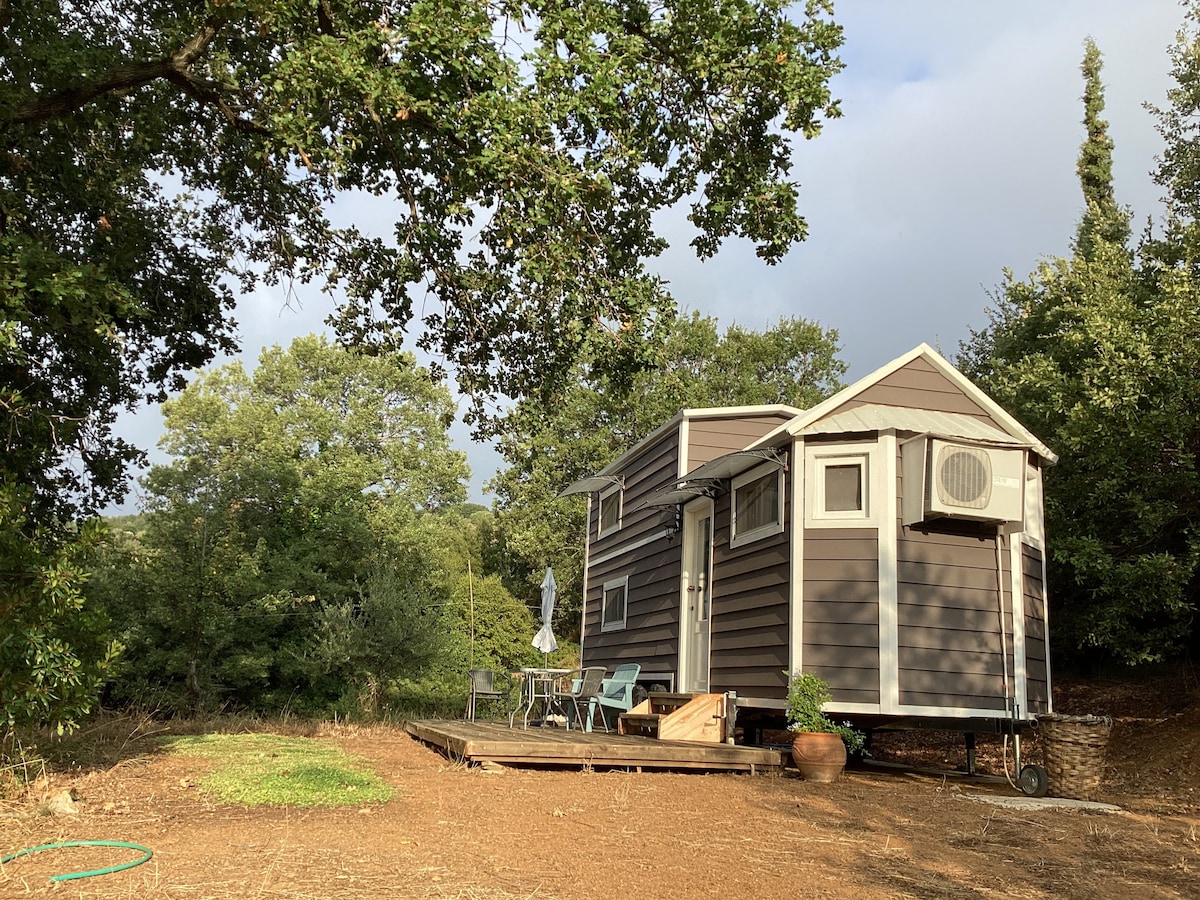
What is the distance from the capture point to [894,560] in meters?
8.64

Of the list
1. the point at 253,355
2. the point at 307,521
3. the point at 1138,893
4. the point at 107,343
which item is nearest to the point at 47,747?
the point at 107,343

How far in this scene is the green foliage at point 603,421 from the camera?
26.7 metres

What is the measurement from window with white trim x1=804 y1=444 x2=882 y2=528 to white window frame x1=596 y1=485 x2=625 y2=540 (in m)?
5.60

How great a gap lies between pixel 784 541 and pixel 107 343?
6714 mm

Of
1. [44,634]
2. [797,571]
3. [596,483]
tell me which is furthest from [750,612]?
[44,634]

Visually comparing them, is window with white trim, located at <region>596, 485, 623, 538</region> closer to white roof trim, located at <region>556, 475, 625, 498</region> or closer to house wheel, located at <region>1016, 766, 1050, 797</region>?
white roof trim, located at <region>556, 475, 625, 498</region>

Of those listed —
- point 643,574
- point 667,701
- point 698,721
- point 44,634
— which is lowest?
point 698,721

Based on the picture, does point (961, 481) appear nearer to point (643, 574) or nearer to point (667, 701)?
point (667, 701)

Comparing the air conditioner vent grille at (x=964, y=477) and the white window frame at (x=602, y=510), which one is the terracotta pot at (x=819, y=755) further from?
the white window frame at (x=602, y=510)

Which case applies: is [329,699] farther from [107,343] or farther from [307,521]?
A: [107,343]

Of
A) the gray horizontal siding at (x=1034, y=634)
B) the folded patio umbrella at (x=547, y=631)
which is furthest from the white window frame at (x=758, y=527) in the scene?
the folded patio umbrella at (x=547, y=631)

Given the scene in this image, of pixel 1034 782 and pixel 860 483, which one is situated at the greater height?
pixel 860 483

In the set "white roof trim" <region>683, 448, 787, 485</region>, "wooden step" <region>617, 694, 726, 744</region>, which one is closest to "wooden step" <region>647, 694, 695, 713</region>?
"wooden step" <region>617, 694, 726, 744</region>

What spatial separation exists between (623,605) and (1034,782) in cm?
721
